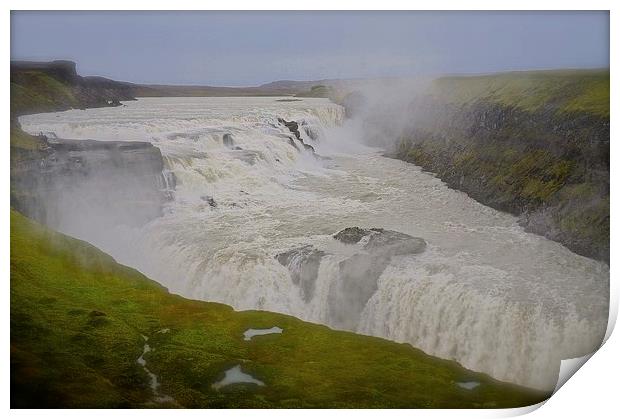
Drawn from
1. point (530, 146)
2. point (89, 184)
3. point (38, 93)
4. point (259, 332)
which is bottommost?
point (259, 332)

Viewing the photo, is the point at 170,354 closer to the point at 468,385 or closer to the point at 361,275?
the point at 361,275

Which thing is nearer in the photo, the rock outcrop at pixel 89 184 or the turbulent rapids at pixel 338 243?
the turbulent rapids at pixel 338 243

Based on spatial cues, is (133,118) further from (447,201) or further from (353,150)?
(447,201)

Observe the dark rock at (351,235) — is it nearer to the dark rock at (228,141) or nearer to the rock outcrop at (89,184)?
the dark rock at (228,141)

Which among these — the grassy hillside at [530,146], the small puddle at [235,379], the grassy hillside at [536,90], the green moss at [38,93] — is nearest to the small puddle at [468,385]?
the grassy hillside at [530,146]

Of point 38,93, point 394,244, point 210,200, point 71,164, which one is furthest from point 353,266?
point 38,93

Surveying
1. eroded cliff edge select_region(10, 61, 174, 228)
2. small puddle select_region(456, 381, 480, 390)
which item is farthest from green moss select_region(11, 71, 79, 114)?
small puddle select_region(456, 381, 480, 390)

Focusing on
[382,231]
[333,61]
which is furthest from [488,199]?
[333,61]
